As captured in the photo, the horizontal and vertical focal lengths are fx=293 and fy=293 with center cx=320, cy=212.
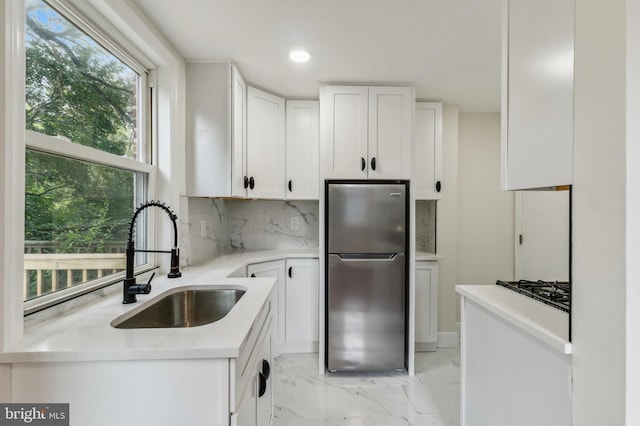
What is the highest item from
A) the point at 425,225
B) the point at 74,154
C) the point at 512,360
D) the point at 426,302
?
the point at 74,154

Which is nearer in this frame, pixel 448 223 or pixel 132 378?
pixel 132 378

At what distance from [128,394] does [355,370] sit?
1.84 metres

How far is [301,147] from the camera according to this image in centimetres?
266

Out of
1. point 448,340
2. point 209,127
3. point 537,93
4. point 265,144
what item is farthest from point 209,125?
point 448,340

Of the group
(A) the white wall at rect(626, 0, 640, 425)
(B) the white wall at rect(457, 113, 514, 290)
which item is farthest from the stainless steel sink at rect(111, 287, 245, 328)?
(B) the white wall at rect(457, 113, 514, 290)

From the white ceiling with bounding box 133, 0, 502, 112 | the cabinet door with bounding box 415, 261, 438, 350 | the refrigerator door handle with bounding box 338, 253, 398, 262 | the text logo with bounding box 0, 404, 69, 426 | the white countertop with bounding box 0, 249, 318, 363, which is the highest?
the white ceiling with bounding box 133, 0, 502, 112

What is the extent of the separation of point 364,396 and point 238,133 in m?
2.06

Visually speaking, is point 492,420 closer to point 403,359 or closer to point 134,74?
point 403,359

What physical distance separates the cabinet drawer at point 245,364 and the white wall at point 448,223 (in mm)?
2044

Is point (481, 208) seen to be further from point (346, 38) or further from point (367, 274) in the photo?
point (346, 38)

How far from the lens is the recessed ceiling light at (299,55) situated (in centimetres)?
187

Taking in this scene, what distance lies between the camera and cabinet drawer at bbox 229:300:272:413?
0.82 meters

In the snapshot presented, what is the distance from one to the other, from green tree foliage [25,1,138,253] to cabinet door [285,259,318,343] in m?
1.37

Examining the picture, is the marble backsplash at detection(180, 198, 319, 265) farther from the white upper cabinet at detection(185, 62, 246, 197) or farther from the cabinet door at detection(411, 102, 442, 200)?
the cabinet door at detection(411, 102, 442, 200)
